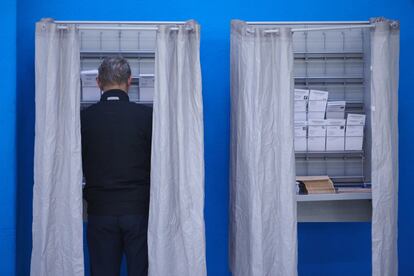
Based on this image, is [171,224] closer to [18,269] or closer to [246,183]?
[246,183]

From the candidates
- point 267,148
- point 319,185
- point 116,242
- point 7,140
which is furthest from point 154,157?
point 319,185

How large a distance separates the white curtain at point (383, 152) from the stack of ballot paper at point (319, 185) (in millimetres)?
345

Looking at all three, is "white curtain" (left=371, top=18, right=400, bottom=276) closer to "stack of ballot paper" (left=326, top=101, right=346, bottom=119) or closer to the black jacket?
"stack of ballot paper" (left=326, top=101, right=346, bottom=119)

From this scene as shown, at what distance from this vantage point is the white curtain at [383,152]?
128 inches

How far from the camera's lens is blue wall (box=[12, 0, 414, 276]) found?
12.2ft

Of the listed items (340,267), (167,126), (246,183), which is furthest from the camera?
(340,267)

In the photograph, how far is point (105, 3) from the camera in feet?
12.4

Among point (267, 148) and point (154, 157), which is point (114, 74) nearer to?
point (154, 157)

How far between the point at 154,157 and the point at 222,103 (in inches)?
37.6

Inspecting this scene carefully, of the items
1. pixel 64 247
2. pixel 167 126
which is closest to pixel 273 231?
pixel 167 126

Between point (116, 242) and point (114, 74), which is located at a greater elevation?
point (114, 74)

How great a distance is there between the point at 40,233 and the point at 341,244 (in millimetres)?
2030

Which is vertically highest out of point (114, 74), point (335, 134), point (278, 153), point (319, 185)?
point (114, 74)

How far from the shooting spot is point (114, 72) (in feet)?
10.3
